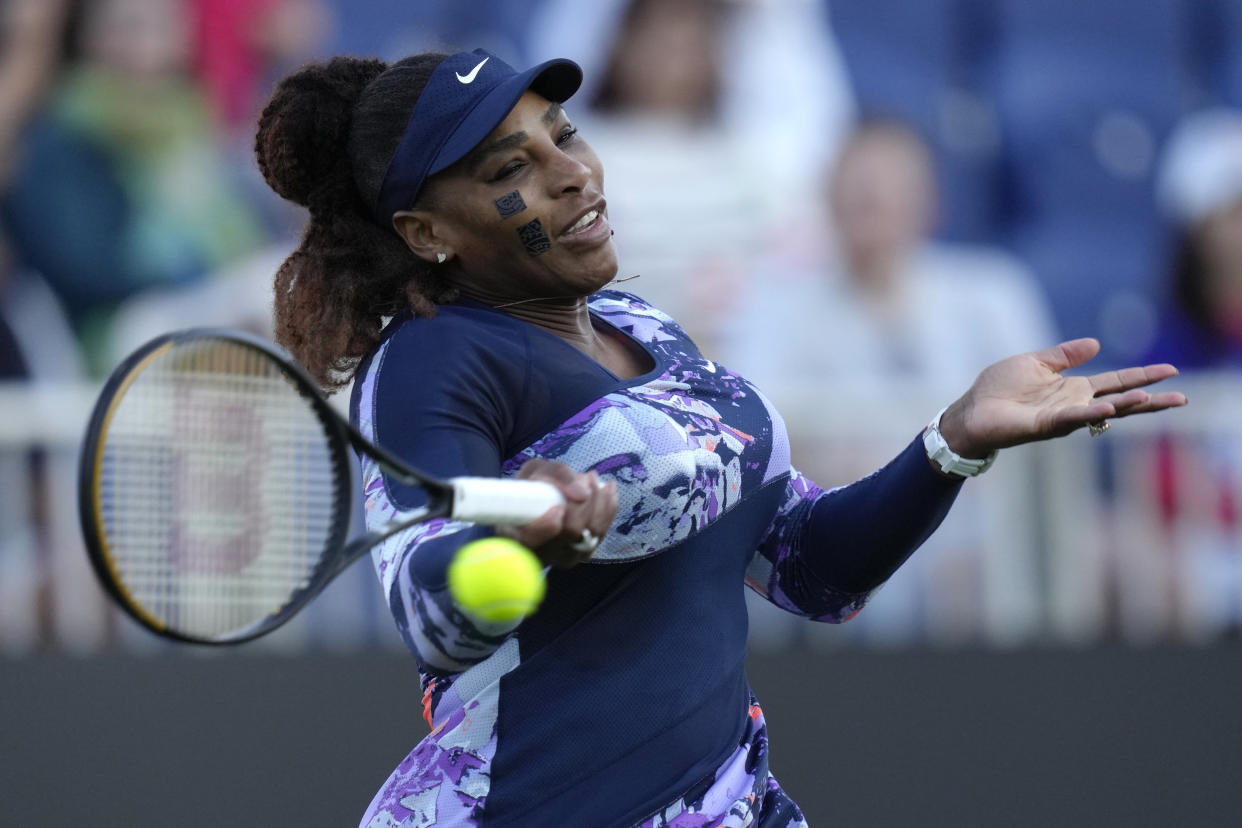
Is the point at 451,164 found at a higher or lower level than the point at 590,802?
higher

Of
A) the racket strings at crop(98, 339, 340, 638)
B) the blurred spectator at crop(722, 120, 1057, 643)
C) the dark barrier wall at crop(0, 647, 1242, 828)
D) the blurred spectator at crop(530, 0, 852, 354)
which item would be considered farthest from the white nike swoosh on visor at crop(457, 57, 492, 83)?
the blurred spectator at crop(530, 0, 852, 354)

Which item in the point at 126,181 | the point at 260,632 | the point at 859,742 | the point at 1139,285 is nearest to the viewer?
the point at 260,632

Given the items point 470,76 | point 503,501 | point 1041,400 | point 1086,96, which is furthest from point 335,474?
point 1086,96

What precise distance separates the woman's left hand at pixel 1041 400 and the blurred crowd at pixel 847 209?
3105 mm

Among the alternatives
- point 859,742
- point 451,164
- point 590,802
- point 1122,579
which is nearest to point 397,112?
point 451,164

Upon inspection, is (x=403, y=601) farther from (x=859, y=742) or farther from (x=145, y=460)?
(x=859, y=742)

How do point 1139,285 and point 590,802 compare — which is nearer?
point 590,802

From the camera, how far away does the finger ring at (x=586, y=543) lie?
1.83 metres

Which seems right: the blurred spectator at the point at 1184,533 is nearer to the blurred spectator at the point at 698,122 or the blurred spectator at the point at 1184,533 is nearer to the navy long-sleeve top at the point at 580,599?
the blurred spectator at the point at 698,122

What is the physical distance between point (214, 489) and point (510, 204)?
0.54m

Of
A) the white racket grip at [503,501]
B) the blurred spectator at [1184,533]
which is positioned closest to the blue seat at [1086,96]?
the blurred spectator at [1184,533]

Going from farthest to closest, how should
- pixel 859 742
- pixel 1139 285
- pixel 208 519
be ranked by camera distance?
pixel 1139 285 < pixel 859 742 < pixel 208 519

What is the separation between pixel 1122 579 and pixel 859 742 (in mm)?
1079

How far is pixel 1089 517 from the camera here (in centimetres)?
547
